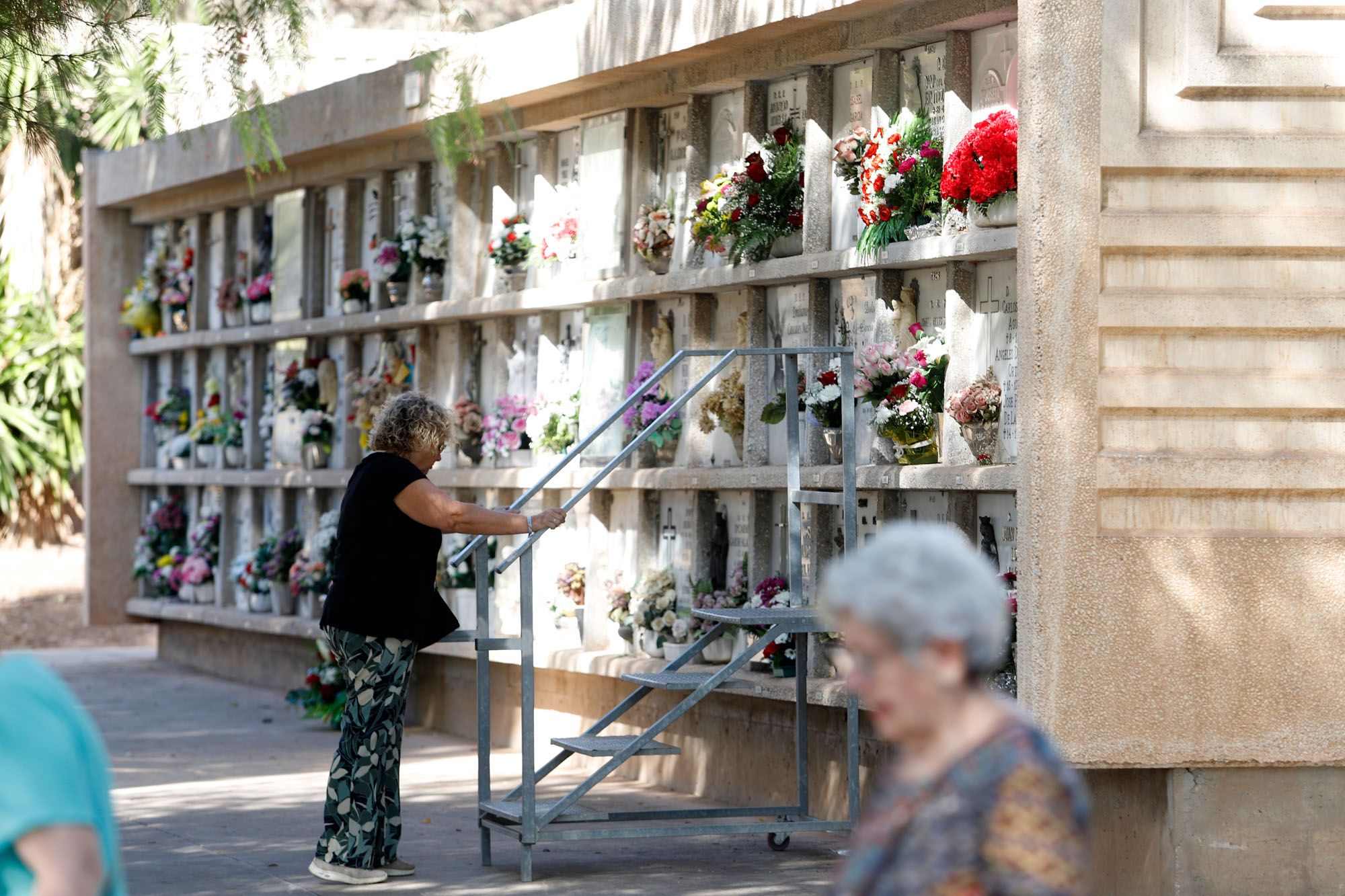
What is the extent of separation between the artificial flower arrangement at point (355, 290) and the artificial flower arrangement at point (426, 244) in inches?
25.5

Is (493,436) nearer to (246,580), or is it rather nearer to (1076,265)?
(246,580)

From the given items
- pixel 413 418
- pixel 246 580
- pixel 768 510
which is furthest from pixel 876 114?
pixel 246 580

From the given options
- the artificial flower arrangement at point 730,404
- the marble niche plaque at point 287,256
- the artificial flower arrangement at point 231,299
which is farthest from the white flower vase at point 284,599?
the artificial flower arrangement at point 730,404

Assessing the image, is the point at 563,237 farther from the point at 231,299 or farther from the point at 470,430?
the point at 231,299

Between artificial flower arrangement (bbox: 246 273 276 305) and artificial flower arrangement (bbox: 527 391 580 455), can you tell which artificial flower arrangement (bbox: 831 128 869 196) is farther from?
artificial flower arrangement (bbox: 246 273 276 305)

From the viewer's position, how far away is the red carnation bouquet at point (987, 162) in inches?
255

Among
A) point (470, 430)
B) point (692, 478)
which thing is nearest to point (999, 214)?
point (692, 478)

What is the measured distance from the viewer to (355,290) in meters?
11.1

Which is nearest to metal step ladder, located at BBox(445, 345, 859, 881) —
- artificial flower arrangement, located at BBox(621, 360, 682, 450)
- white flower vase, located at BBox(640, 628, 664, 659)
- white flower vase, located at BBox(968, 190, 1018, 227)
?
white flower vase, located at BBox(968, 190, 1018, 227)

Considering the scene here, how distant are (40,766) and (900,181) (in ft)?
17.1

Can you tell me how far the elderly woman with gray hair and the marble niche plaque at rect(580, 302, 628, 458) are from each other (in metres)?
6.65

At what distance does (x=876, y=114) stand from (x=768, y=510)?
61.7 inches

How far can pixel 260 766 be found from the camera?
9.16m

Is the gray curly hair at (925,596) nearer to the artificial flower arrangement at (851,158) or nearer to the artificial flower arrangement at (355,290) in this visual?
the artificial flower arrangement at (851,158)
